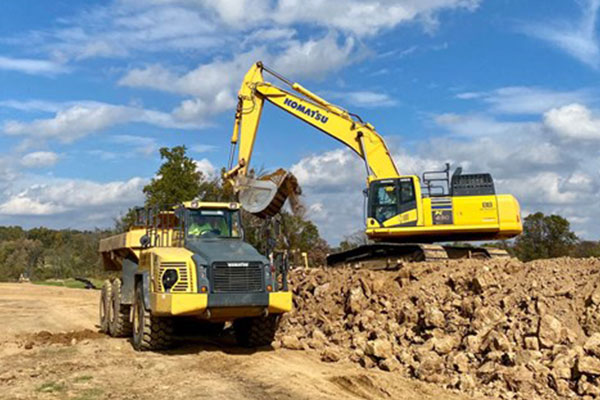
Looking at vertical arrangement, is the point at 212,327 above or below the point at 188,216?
below

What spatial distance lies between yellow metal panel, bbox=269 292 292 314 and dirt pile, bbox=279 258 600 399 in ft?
3.94

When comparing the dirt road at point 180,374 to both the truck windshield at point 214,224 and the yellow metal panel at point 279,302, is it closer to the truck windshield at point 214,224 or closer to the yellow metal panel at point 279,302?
the yellow metal panel at point 279,302

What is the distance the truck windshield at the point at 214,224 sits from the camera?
40.8 ft

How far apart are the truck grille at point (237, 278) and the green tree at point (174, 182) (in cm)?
2137

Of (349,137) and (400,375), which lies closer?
(400,375)

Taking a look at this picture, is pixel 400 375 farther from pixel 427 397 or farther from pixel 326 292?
pixel 326 292

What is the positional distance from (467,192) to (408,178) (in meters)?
1.68

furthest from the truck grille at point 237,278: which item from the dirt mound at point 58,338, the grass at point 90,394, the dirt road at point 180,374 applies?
the dirt mound at point 58,338

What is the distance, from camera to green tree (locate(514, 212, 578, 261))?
112ft

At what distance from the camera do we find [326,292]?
15.4 meters

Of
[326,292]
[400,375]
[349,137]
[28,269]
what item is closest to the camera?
[400,375]

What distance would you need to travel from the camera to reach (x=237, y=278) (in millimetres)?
11023

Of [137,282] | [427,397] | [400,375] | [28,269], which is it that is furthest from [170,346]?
[28,269]

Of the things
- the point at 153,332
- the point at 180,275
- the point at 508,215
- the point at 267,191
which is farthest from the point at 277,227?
the point at 508,215
